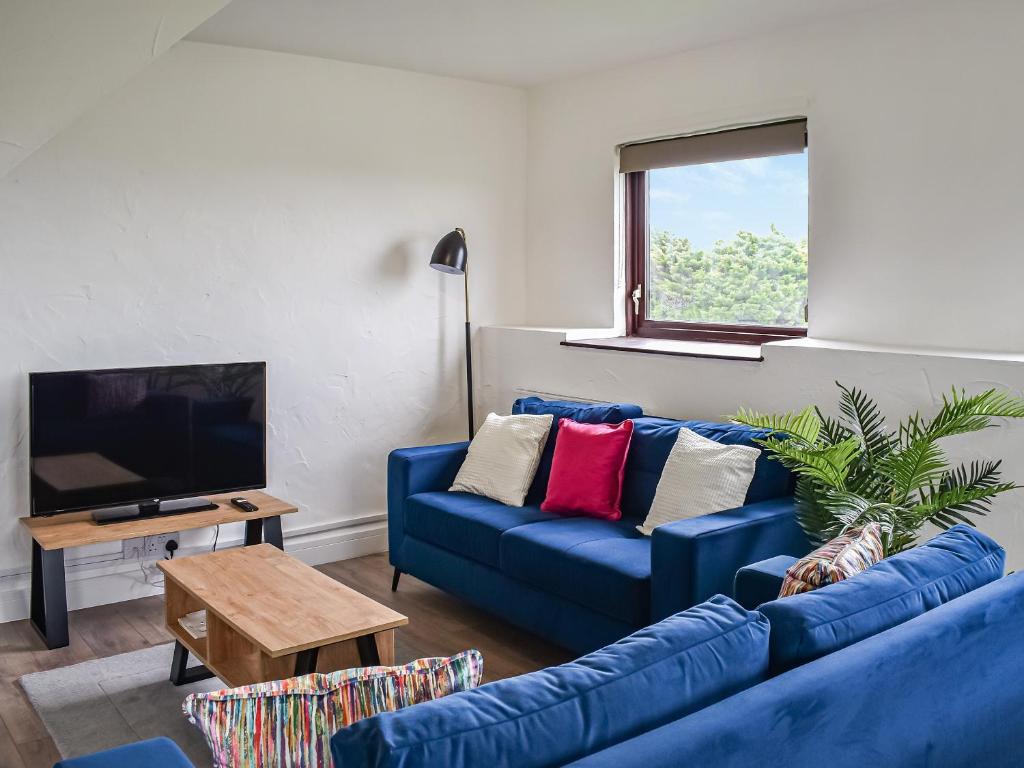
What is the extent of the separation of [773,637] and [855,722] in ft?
0.69

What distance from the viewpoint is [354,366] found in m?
5.01

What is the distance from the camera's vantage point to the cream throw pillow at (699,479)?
3525 millimetres

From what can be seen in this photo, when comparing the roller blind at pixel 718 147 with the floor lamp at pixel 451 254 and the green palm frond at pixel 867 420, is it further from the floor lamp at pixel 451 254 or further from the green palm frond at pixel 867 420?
the green palm frond at pixel 867 420

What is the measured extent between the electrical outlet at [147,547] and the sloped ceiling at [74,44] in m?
2.29

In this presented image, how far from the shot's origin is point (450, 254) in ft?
16.2

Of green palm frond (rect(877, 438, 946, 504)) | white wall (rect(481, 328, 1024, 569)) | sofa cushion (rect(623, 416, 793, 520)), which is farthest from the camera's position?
sofa cushion (rect(623, 416, 793, 520))

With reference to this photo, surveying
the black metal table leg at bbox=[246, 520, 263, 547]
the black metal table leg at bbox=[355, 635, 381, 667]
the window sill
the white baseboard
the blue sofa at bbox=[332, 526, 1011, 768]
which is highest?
the window sill

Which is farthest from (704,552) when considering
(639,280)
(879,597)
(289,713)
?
(639,280)

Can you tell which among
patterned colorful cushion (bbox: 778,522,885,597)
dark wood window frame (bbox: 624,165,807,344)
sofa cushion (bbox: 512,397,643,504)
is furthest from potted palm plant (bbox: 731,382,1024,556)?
dark wood window frame (bbox: 624,165,807,344)

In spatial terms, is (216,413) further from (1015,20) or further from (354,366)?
(1015,20)

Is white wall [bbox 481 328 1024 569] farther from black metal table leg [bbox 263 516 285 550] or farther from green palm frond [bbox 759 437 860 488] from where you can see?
black metal table leg [bbox 263 516 285 550]

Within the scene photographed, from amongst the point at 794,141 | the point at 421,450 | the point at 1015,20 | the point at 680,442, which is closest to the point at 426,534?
the point at 421,450

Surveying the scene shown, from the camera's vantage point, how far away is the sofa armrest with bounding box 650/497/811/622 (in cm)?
309

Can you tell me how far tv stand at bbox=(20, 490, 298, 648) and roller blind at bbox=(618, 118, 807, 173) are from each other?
2.42 metres
